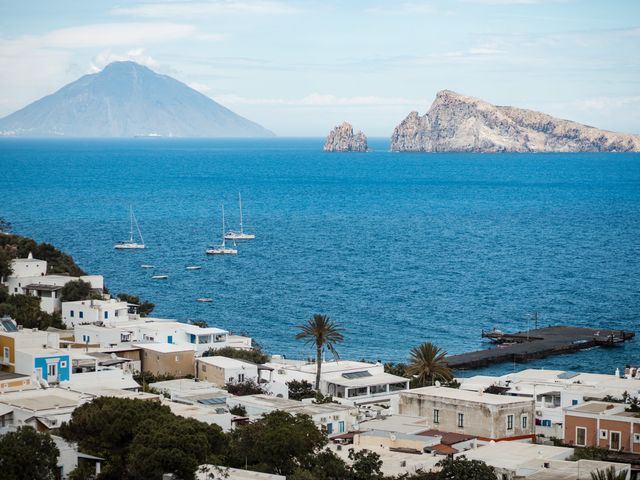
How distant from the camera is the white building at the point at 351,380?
4891 centimetres

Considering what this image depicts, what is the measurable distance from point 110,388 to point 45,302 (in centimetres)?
2462

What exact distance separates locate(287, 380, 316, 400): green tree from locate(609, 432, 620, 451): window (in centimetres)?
1353

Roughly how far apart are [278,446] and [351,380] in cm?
1807

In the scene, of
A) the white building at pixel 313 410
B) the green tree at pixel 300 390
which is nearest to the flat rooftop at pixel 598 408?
the white building at pixel 313 410

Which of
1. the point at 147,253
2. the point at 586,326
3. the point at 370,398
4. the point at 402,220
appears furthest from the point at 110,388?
the point at 402,220

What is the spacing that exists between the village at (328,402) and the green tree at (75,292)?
4.74 metres

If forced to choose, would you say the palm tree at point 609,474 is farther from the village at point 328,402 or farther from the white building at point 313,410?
the white building at point 313,410

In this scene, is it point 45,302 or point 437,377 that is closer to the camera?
point 437,377

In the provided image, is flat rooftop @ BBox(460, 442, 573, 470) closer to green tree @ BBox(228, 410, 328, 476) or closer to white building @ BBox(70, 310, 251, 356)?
green tree @ BBox(228, 410, 328, 476)

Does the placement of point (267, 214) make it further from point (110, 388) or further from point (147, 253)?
point (110, 388)

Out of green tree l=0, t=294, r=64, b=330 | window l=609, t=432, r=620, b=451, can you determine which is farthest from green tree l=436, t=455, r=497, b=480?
green tree l=0, t=294, r=64, b=330

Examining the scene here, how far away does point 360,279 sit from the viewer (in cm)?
10350

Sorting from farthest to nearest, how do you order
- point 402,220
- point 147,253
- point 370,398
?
point 402,220, point 147,253, point 370,398

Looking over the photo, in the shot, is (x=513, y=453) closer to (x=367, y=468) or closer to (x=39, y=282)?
(x=367, y=468)
